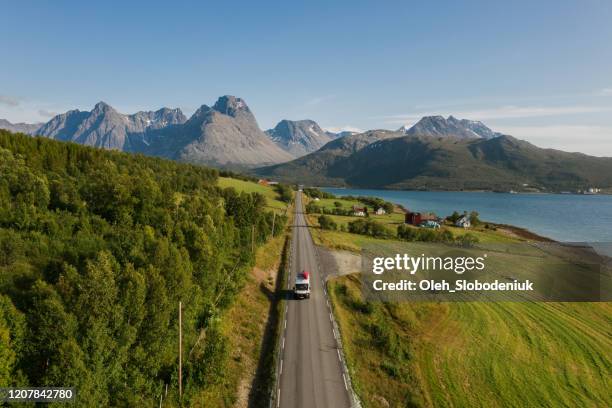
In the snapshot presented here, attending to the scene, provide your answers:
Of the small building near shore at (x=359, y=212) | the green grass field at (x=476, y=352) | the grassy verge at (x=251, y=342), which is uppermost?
the small building near shore at (x=359, y=212)

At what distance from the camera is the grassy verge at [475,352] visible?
119ft

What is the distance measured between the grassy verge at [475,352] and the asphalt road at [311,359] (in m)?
1.83

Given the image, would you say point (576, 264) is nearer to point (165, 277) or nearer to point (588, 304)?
point (588, 304)

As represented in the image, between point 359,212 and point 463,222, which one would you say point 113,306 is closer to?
point 359,212

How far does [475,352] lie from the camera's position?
1738 inches

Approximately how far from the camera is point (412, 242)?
10862cm

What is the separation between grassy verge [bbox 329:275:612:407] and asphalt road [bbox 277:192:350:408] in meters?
1.83

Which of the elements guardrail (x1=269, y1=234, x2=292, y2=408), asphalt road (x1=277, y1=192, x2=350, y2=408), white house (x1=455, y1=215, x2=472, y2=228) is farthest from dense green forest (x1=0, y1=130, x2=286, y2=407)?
white house (x1=455, y1=215, x2=472, y2=228)

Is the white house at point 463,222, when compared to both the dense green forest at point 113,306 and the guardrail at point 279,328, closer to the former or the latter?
the guardrail at point 279,328

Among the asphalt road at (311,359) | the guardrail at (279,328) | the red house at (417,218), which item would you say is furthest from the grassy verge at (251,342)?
the red house at (417,218)

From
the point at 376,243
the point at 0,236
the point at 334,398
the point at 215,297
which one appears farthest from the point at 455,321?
the point at 0,236

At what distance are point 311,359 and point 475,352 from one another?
21.6 metres

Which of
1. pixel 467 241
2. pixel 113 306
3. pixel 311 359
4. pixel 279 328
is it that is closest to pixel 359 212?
pixel 467 241

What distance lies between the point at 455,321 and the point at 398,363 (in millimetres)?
16403
